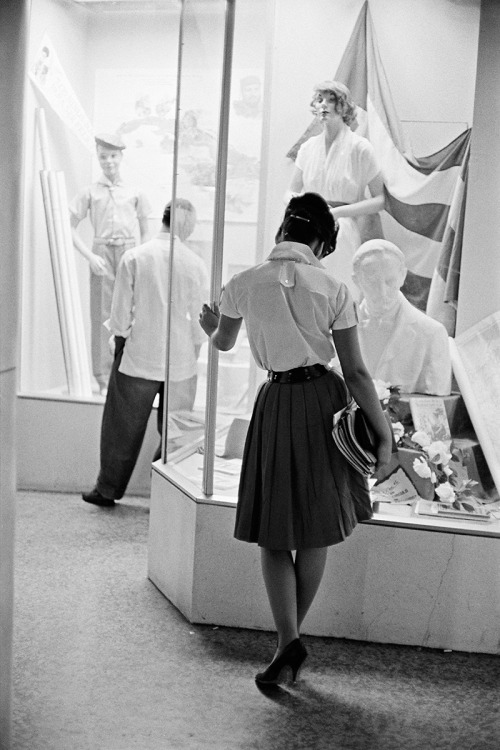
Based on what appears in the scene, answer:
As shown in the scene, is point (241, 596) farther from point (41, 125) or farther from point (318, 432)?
point (41, 125)

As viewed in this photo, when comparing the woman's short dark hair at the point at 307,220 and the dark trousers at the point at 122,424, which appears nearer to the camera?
the woman's short dark hair at the point at 307,220

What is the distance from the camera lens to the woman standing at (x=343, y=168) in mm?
3574

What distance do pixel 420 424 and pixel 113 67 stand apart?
3.00m

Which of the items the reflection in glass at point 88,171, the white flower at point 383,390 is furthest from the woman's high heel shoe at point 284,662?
the reflection in glass at point 88,171

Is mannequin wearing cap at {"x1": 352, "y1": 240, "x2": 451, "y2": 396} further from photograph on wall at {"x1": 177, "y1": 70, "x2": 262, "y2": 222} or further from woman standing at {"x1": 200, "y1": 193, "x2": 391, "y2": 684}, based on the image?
woman standing at {"x1": 200, "y1": 193, "x2": 391, "y2": 684}

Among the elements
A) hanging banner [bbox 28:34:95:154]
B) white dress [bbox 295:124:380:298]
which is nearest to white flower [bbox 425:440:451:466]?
white dress [bbox 295:124:380:298]

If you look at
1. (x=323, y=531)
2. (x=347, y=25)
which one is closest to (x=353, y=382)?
(x=323, y=531)

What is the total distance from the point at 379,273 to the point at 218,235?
0.57 metres

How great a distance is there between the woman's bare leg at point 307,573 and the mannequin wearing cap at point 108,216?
2736 millimetres

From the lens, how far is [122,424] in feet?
16.5

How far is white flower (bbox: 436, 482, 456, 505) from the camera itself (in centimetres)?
346

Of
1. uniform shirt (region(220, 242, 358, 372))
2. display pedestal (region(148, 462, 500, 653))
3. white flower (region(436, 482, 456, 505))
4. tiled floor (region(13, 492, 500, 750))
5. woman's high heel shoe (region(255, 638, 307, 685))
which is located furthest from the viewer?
white flower (region(436, 482, 456, 505))

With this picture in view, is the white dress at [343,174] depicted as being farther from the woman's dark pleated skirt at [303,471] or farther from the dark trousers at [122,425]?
the dark trousers at [122,425]

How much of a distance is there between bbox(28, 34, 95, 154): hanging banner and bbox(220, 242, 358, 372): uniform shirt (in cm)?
289
